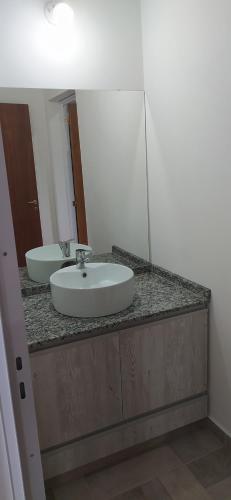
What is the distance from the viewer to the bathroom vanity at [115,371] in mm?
1589

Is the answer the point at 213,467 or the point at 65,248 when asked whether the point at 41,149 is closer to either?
the point at 65,248

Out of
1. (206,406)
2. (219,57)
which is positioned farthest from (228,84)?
(206,406)

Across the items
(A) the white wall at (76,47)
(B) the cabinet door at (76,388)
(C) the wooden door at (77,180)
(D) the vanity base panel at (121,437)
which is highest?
(A) the white wall at (76,47)

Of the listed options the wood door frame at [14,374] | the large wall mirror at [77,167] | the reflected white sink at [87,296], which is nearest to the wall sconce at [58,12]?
the large wall mirror at [77,167]

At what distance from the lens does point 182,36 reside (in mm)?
1698

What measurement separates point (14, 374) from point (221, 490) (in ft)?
4.50

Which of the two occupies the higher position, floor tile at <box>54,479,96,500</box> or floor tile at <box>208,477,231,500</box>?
floor tile at <box>208,477,231,500</box>

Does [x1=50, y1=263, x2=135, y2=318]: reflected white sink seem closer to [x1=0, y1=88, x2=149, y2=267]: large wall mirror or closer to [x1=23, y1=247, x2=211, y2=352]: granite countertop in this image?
[x1=23, y1=247, x2=211, y2=352]: granite countertop

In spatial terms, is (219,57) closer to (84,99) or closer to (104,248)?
(84,99)

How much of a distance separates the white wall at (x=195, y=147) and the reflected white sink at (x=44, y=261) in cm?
59

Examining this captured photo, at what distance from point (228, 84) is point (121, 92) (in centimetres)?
72

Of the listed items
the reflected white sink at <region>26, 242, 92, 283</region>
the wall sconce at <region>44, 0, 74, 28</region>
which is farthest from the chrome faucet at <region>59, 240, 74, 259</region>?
the wall sconce at <region>44, 0, 74, 28</region>

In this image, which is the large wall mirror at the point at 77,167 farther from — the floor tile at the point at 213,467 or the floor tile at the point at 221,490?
the floor tile at the point at 221,490

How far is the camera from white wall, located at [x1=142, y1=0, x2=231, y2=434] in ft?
5.07
